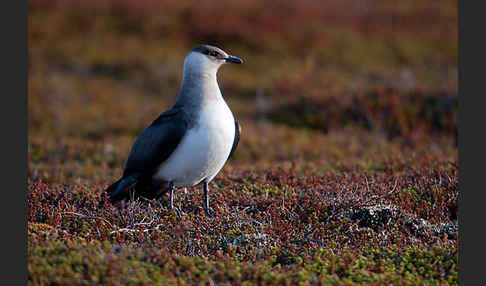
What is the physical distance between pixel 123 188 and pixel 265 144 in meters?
5.19

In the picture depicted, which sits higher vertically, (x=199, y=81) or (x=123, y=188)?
(x=199, y=81)

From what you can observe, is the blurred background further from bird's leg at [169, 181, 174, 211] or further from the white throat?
bird's leg at [169, 181, 174, 211]

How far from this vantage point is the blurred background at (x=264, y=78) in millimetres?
10414

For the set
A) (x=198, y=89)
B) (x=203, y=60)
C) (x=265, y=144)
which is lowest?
(x=265, y=144)

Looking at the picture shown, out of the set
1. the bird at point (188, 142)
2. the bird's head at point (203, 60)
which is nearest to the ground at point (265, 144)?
the bird at point (188, 142)

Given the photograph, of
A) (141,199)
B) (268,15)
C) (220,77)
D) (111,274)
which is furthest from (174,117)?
(268,15)

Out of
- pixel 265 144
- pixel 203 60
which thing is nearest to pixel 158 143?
pixel 203 60

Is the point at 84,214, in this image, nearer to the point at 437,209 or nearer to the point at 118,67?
the point at 437,209

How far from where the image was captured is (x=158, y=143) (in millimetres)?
5707

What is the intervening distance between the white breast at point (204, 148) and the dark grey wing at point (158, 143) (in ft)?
0.24

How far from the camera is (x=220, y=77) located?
15.0 m

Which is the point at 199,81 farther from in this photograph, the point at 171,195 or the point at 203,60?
the point at 171,195

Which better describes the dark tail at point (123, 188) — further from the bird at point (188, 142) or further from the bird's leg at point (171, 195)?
the bird's leg at point (171, 195)

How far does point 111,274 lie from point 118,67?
40.0 feet
